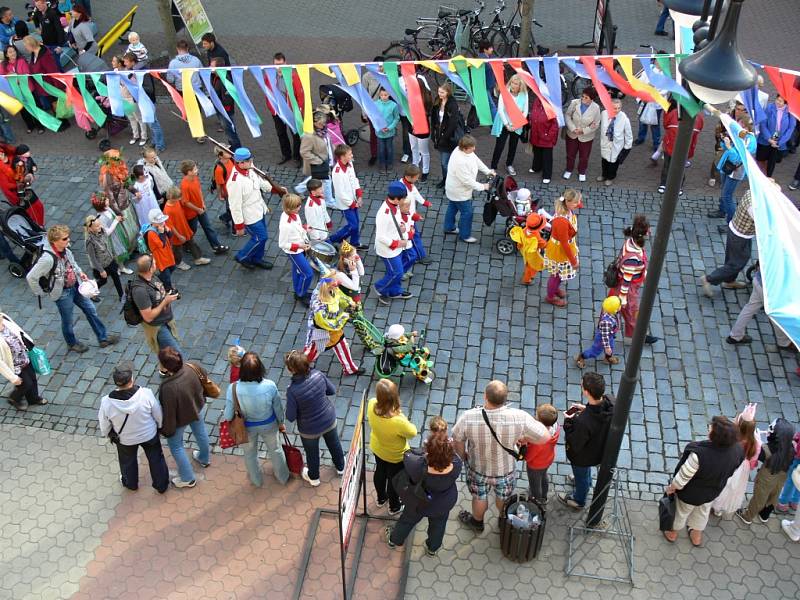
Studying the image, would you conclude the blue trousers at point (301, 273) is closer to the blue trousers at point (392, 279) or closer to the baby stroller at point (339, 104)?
the blue trousers at point (392, 279)

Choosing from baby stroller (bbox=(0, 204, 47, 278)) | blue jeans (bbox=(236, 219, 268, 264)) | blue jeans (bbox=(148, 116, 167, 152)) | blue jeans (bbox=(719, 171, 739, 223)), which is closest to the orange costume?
blue jeans (bbox=(236, 219, 268, 264))

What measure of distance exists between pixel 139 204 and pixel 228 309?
6.04 feet

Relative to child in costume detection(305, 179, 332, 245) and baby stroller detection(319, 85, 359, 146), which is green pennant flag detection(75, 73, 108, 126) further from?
baby stroller detection(319, 85, 359, 146)

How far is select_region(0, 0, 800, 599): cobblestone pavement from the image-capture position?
7250 millimetres

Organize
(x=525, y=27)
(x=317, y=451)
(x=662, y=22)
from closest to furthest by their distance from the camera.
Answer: (x=317, y=451), (x=525, y=27), (x=662, y=22)

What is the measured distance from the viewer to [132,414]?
712 cm

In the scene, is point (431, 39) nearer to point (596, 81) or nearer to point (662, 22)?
point (662, 22)

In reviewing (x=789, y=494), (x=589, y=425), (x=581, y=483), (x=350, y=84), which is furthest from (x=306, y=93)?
(x=789, y=494)

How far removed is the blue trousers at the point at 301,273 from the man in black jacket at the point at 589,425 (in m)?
3.97

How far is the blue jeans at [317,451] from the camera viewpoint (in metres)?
7.55

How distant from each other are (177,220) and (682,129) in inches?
275

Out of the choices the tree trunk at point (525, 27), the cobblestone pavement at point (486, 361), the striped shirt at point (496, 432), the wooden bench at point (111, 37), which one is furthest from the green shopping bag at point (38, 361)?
the tree trunk at point (525, 27)

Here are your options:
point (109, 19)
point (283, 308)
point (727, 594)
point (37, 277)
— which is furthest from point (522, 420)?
point (109, 19)

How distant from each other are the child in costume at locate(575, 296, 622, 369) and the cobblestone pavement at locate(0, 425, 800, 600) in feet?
6.35
